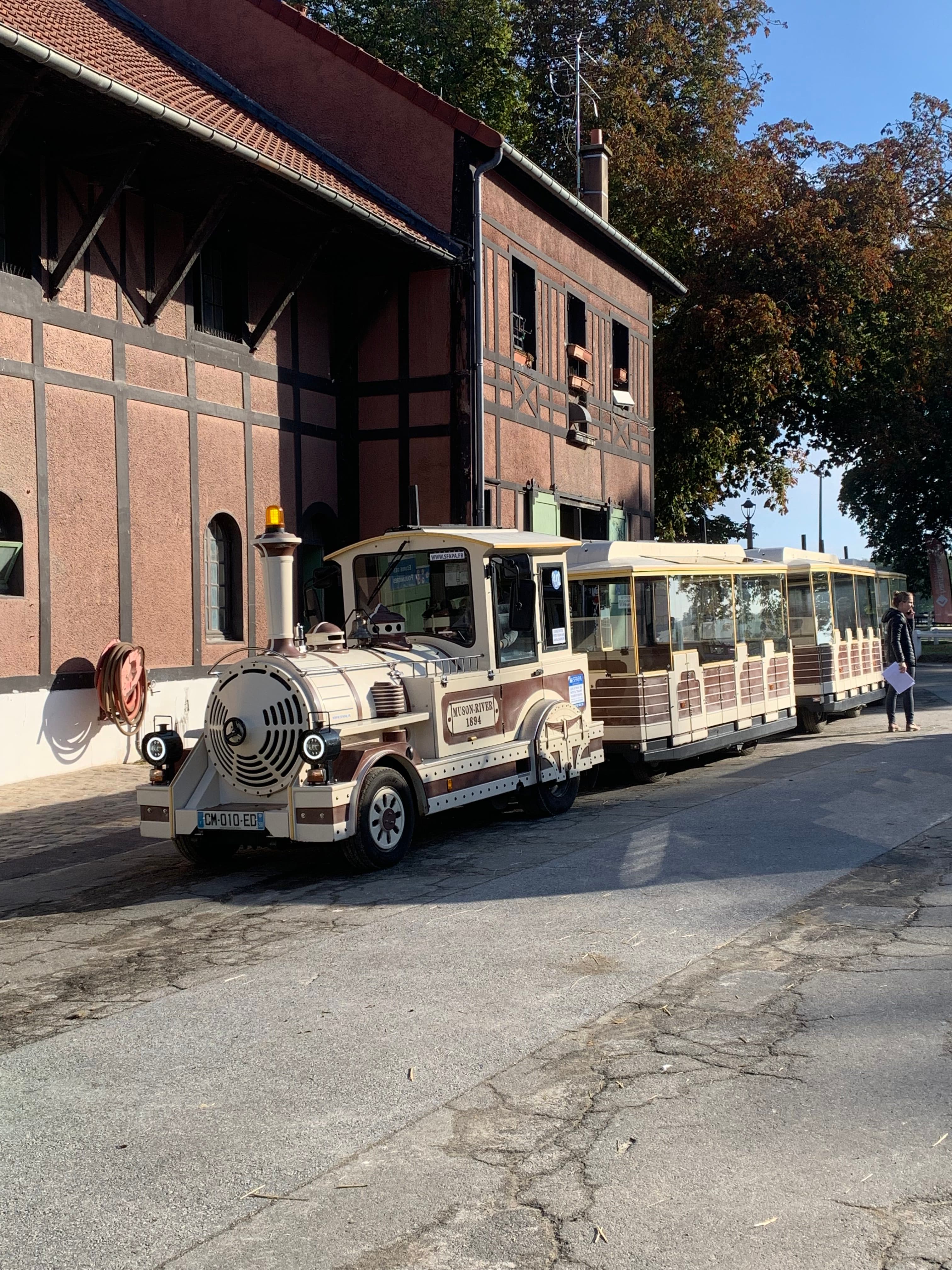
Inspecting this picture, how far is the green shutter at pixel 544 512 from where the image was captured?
67.0 ft

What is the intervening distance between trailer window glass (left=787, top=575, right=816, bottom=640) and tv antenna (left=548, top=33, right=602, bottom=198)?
11.8 meters

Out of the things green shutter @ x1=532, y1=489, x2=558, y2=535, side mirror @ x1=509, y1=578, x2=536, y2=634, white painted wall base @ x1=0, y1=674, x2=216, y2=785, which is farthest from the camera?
green shutter @ x1=532, y1=489, x2=558, y2=535

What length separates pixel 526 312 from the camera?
20531 mm

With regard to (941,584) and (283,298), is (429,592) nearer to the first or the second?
(283,298)

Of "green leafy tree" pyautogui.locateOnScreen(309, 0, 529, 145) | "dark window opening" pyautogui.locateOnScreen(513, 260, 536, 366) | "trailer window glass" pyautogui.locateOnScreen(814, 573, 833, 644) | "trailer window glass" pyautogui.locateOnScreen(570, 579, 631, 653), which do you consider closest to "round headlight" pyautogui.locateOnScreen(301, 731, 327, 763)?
"trailer window glass" pyautogui.locateOnScreen(570, 579, 631, 653)

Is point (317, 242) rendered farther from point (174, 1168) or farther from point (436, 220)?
point (174, 1168)

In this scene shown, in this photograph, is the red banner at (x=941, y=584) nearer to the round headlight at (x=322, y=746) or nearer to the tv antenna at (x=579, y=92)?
the tv antenna at (x=579, y=92)

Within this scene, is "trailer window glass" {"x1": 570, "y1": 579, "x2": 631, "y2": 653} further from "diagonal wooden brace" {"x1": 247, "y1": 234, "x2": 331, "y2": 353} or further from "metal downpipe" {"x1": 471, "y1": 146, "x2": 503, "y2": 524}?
"diagonal wooden brace" {"x1": 247, "y1": 234, "x2": 331, "y2": 353}

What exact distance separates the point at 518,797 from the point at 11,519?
6.20 m

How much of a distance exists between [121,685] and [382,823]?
618cm

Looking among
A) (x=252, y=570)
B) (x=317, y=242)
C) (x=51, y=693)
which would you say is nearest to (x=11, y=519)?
(x=51, y=693)

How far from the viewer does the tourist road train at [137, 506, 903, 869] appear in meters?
8.55

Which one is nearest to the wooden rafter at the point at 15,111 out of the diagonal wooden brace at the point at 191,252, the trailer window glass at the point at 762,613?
the diagonal wooden brace at the point at 191,252

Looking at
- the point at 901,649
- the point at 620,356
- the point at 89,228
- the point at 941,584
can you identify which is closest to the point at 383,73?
the point at 89,228
